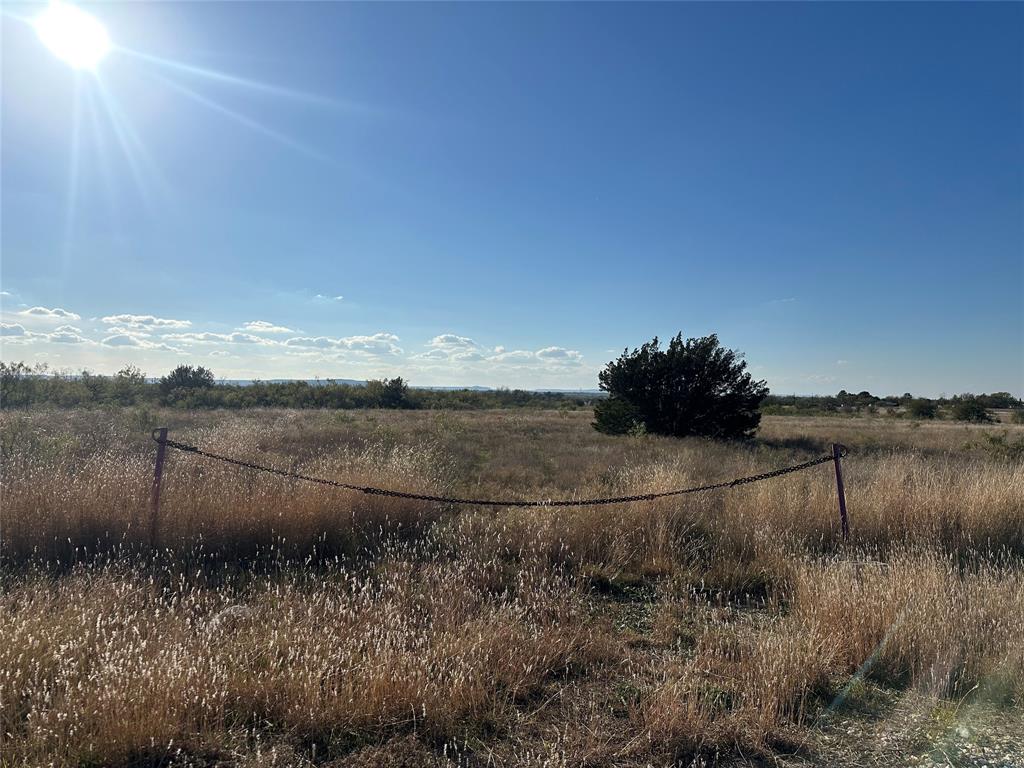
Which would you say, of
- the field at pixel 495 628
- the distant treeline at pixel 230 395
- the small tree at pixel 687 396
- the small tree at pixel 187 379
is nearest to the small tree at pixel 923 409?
the distant treeline at pixel 230 395

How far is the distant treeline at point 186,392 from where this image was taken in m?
21.2

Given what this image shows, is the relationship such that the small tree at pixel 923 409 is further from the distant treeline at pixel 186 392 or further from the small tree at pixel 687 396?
the distant treeline at pixel 186 392

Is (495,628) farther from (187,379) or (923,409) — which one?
(923,409)

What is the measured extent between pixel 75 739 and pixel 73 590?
5.57 ft

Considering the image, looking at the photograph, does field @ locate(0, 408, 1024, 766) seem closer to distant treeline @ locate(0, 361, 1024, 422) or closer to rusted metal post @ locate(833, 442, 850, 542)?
rusted metal post @ locate(833, 442, 850, 542)

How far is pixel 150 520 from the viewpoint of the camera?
4.82 meters

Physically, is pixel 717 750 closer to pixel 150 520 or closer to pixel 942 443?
pixel 150 520

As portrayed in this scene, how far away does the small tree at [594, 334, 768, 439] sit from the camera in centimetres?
1797

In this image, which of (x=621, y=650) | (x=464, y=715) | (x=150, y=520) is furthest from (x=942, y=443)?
(x=150, y=520)

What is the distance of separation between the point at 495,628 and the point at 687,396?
1620 cm

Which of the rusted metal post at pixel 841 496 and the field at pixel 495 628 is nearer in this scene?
the field at pixel 495 628

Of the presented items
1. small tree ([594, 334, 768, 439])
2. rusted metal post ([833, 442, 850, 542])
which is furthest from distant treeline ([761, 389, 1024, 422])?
rusted metal post ([833, 442, 850, 542])

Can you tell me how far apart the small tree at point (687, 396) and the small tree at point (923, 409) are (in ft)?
108

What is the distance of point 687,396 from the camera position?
18.2m
